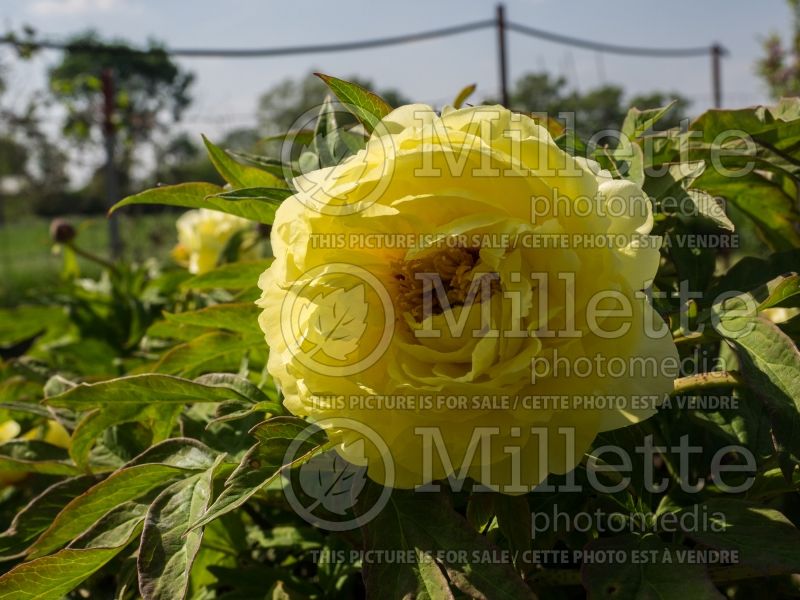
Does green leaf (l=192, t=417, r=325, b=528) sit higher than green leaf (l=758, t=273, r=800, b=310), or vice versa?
green leaf (l=758, t=273, r=800, b=310)

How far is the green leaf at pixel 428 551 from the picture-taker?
20.8 inches

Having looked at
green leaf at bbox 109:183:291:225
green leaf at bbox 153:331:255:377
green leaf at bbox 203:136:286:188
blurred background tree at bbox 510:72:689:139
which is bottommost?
green leaf at bbox 153:331:255:377

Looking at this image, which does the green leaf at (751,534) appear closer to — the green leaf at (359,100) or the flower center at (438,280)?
the flower center at (438,280)

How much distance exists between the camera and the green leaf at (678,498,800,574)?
0.53 metres

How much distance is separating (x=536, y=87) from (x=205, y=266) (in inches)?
668

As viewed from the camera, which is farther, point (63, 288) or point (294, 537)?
point (63, 288)

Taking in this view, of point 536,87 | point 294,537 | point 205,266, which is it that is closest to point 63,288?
point 205,266

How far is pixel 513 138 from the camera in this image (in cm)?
54

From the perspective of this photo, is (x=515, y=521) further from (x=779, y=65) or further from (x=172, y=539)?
(x=779, y=65)

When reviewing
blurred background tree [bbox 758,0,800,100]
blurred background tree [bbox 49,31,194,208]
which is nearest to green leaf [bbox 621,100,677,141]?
blurred background tree [bbox 49,31,194,208]

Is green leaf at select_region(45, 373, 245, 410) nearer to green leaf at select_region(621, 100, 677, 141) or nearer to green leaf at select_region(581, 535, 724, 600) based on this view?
green leaf at select_region(581, 535, 724, 600)

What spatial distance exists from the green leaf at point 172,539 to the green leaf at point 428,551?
0.45ft

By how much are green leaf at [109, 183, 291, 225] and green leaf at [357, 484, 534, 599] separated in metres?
0.31

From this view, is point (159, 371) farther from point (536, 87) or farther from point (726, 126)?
point (536, 87)
